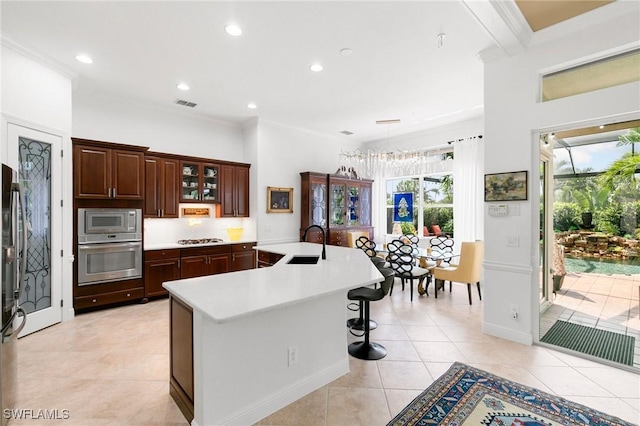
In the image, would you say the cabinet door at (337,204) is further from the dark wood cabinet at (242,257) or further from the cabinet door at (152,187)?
the cabinet door at (152,187)

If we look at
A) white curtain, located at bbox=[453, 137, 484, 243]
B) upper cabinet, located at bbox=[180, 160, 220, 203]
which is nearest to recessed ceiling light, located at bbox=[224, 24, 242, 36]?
upper cabinet, located at bbox=[180, 160, 220, 203]

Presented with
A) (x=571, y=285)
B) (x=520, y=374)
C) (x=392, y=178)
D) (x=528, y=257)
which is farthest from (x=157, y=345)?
(x=392, y=178)

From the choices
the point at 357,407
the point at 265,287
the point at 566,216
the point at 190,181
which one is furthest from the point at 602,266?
the point at 190,181

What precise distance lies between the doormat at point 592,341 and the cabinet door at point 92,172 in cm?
559

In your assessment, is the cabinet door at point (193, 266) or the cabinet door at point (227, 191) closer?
the cabinet door at point (193, 266)

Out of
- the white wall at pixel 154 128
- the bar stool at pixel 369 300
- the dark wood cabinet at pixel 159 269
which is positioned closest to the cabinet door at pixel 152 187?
the white wall at pixel 154 128

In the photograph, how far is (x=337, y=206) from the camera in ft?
21.7

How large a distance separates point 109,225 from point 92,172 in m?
0.74

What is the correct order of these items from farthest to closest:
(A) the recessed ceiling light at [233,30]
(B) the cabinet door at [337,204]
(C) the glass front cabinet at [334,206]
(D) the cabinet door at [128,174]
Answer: (B) the cabinet door at [337,204]
(C) the glass front cabinet at [334,206]
(D) the cabinet door at [128,174]
(A) the recessed ceiling light at [233,30]

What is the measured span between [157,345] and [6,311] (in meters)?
1.50

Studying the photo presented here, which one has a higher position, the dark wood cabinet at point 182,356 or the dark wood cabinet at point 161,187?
the dark wood cabinet at point 161,187

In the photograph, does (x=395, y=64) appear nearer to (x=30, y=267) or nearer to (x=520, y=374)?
(x=520, y=374)

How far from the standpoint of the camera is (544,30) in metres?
2.92

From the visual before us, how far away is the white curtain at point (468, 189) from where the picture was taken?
555 cm
